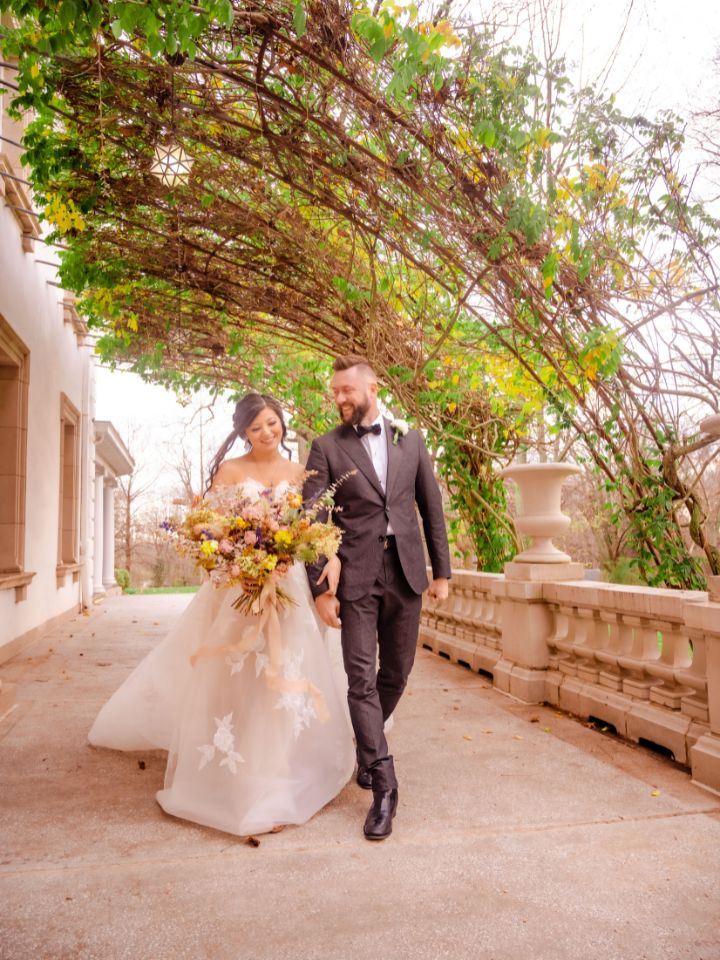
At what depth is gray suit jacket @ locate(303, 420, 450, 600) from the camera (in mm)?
3180

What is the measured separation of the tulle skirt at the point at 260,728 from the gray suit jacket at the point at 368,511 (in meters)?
0.40

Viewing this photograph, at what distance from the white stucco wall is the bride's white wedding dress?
14.4ft

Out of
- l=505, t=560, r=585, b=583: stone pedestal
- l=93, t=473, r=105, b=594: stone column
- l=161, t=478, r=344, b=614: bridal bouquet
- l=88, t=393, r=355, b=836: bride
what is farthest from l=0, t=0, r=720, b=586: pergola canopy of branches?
l=93, t=473, r=105, b=594: stone column

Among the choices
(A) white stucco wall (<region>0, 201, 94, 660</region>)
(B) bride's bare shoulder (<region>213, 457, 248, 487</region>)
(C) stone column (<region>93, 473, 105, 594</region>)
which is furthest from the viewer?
(C) stone column (<region>93, 473, 105, 594</region>)

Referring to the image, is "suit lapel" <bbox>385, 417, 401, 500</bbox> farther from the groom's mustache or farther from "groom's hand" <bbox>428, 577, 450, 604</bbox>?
"groom's hand" <bbox>428, 577, 450, 604</bbox>

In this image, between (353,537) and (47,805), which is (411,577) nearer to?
(353,537)

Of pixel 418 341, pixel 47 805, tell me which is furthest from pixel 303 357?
pixel 47 805

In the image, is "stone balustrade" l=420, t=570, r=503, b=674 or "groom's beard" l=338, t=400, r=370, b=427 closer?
"groom's beard" l=338, t=400, r=370, b=427

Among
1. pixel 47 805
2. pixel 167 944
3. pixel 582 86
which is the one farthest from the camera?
pixel 582 86

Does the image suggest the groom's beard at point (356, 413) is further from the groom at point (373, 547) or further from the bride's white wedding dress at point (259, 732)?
the bride's white wedding dress at point (259, 732)

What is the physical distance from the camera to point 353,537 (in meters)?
3.21

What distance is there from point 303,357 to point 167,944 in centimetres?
908

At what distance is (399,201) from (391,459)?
317 cm

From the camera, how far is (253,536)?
9.71 ft
